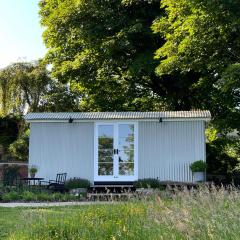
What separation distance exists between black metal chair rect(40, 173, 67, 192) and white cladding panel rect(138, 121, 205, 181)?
8.41 feet

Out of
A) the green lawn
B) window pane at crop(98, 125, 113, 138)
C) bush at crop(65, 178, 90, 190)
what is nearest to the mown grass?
the green lawn

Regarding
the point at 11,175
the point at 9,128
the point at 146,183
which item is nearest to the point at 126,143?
the point at 146,183

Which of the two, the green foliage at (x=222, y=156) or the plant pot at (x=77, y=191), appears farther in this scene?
the green foliage at (x=222, y=156)

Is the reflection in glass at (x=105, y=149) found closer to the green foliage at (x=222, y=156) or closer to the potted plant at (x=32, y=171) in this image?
the potted plant at (x=32, y=171)

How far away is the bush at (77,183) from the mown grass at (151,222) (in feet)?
25.0

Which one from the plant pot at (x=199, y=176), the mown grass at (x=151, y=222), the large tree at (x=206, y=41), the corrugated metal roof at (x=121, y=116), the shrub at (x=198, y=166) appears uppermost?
the large tree at (x=206, y=41)

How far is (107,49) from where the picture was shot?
69.3ft

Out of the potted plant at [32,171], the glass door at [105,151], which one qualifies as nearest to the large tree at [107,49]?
the glass door at [105,151]

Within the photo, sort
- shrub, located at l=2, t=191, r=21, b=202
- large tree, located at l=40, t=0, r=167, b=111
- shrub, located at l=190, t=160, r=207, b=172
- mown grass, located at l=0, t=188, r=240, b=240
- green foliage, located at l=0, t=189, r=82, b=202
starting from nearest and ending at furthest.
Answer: mown grass, located at l=0, t=188, r=240, b=240 → green foliage, located at l=0, t=189, r=82, b=202 → shrub, located at l=2, t=191, r=21, b=202 → shrub, located at l=190, t=160, r=207, b=172 → large tree, located at l=40, t=0, r=167, b=111

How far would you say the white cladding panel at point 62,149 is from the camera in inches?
690

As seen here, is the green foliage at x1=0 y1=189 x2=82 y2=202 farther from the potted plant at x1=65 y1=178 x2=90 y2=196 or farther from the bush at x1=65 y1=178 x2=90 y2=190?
the bush at x1=65 y1=178 x2=90 y2=190

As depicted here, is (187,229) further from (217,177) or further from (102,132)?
(217,177)

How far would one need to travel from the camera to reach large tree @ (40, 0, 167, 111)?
69.3 feet

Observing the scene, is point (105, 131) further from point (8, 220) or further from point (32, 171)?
point (8, 220)
